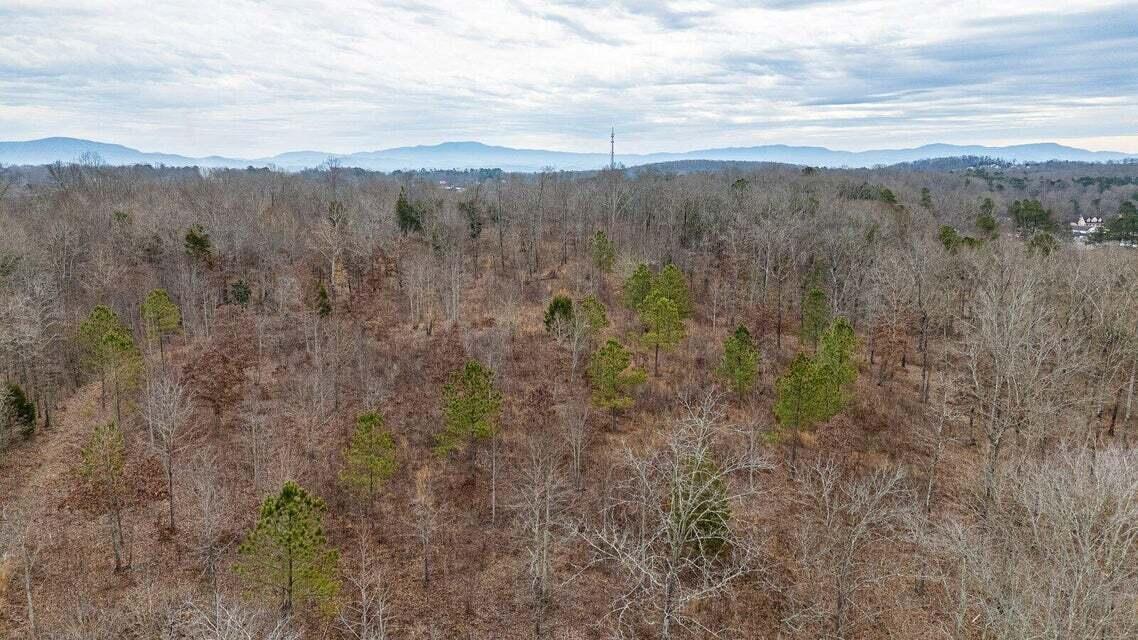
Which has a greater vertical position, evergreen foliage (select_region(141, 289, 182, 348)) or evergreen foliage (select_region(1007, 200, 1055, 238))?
evergreen foliage (select_region(1007, 200, 1055, 238))

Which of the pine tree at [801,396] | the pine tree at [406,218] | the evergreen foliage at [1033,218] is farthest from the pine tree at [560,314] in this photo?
the evergreen foliage at [1033,218]

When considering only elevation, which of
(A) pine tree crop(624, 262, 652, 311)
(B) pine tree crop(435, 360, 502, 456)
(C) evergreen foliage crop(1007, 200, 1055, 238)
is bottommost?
(B) pine tree crop(435, 360, 502, 456)

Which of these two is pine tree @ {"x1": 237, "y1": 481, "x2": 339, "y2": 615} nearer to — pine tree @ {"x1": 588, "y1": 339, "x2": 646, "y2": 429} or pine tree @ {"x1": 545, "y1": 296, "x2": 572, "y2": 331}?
pine tree @ {"x1": 588, "y1": 339, "x2": 646, "y2": 429}

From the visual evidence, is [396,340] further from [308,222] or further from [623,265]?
[308,222]

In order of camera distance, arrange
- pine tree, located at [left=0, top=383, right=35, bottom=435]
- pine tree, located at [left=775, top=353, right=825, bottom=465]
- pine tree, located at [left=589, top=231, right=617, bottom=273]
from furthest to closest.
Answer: pine tree, located at [left=589, top=231, right=617, bottom=273]
pine tree, located at [left=0, top=383, right=35, bottom=435]
pine tree, located at [left=775, top=353, right=825, bottom=465]

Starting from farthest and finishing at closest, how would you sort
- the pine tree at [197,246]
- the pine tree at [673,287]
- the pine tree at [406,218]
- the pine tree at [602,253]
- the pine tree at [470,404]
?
the pine tree at [406,218]
the pine tree at [602,253]
the pine tree at [197,246]
the pine tree at [673,287]
the pine tree at [470,404]

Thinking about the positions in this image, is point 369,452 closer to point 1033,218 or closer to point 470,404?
point 470,404

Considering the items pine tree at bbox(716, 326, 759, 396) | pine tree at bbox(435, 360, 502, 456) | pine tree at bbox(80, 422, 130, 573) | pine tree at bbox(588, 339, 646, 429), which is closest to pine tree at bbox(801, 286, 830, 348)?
pine tree at bbox(716, 326, 759, 396)

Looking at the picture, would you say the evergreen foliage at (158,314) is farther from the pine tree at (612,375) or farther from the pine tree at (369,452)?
the pine tree at (612,375)
